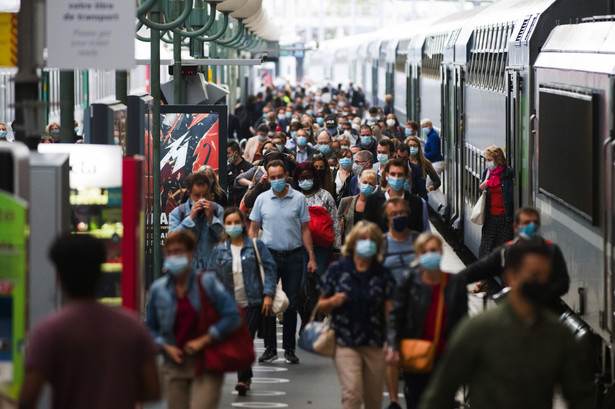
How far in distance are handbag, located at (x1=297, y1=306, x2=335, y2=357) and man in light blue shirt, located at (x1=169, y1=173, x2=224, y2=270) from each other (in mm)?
2126

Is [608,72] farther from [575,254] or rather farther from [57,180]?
[57,180]

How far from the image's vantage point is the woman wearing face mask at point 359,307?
344 inches

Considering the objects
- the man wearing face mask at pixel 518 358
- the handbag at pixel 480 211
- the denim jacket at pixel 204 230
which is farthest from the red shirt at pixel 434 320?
the handbag at pixel 480 211

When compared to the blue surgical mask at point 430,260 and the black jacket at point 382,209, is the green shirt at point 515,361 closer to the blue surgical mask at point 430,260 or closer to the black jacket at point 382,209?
the blue surgical mask at point 430,260

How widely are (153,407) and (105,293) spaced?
2.25m

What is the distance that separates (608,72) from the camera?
9.78 m

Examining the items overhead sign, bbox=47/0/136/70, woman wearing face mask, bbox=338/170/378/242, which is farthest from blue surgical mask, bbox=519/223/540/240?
woman wearing face mask, bbox=338/170/378/242

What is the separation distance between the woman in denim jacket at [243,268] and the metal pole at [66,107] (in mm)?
1295

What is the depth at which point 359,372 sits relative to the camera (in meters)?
8.85

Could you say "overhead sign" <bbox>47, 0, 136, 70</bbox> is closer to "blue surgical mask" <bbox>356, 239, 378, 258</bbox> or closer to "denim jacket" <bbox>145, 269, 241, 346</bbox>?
"denim jacket" <bbox>145, 269, 241, 346</bbox>

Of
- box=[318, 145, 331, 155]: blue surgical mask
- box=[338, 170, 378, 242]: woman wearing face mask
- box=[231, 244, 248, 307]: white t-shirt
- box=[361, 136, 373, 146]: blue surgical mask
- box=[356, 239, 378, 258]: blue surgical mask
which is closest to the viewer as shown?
box=[356, 239, 378, 258]: blue surgical mask

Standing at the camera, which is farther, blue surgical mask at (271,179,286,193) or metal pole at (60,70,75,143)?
blue surgical mask at (271,179,286,193)

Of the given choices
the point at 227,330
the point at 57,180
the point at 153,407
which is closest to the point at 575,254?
the point at 153,407

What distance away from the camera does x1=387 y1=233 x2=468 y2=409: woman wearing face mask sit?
27.0 ft
